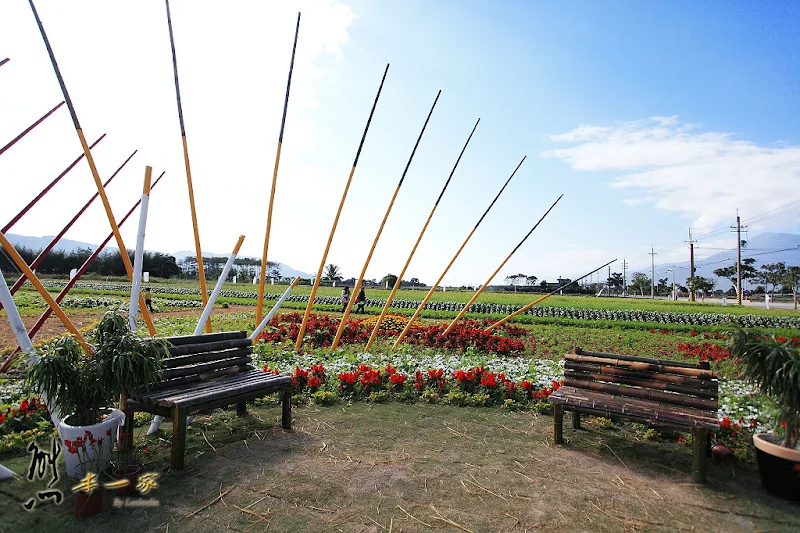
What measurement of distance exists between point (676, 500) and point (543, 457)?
3.79 ft

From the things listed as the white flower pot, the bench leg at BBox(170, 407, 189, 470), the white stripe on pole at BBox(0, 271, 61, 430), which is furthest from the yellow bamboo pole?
the bench leg at BBox(170, 407, 189, 470)

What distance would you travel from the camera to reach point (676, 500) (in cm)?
376

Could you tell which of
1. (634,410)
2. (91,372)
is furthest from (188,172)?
(634,410)

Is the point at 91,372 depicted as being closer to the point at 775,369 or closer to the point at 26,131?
the point at 26,131

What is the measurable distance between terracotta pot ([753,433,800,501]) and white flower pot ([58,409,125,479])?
17.4 feet

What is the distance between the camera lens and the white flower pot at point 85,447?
3688mm

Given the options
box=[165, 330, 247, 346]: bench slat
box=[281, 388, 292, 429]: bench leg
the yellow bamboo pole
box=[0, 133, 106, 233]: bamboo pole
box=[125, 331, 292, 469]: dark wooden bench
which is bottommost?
box=[281, 388, 292, 429]: bench leg

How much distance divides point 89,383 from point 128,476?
0.77 metres

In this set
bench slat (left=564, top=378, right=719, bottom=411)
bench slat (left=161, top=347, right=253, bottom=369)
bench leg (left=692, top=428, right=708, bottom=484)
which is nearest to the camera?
bench leg (left=692, top=428, right=708, bottom=484)

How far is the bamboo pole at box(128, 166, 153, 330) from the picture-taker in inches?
188

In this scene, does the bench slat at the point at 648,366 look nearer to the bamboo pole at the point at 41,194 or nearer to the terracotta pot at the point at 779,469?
the terracotta pot at the point at 779,469

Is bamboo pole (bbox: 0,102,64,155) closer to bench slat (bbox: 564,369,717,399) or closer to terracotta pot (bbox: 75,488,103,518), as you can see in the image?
terracotta pot (bbox: 75,488,103,518)

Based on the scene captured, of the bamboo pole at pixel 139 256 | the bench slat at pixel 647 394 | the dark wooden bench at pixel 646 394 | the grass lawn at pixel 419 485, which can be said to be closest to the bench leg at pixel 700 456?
the dark wooden bench at pixel 646 394

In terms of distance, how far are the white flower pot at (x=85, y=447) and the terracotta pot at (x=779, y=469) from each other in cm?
532
